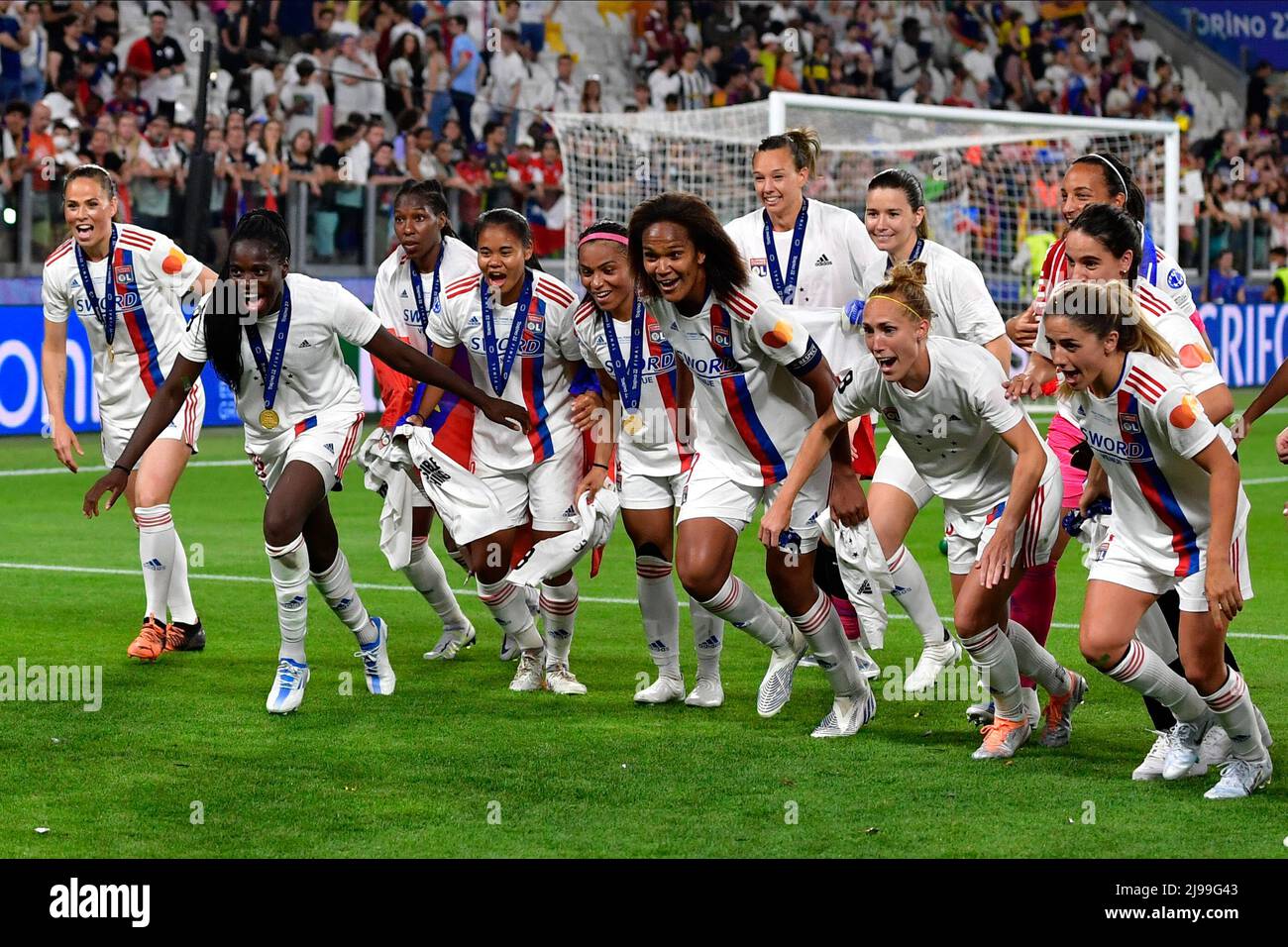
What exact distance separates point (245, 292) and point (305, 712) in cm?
151

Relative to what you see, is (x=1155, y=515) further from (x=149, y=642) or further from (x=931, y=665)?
(x=149, y=642)

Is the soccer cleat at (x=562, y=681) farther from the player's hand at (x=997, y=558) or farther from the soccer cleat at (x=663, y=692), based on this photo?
the player's hand at (x=997, y=558)

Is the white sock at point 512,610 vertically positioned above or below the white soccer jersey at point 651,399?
below

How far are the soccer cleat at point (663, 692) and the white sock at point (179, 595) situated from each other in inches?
86.4

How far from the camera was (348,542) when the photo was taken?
11070mm

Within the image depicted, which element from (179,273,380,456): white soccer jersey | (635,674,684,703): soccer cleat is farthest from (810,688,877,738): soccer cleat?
(179,273,380,456): white soccer jersey

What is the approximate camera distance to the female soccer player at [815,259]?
7629 millimetres

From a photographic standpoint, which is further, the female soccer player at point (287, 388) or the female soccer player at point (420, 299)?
the female soccer player at point (420, 299)

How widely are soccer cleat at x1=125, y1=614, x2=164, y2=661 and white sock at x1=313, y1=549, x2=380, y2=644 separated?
3.51 ft

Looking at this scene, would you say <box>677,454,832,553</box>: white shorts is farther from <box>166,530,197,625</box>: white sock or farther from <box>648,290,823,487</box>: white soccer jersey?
<box>166,530,197,625</box>: white sock

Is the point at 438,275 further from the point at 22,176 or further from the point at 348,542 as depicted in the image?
the point at 22,176

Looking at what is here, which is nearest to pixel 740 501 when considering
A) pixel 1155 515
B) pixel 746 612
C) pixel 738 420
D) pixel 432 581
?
pixel 738 420

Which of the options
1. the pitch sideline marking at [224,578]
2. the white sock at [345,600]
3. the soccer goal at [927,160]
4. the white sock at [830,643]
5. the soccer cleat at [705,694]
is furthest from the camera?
the soccer goal at [927,160]

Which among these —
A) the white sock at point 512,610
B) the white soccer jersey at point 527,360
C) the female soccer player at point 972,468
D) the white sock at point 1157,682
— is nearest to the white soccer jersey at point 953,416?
the female soccer player at point 972,468
